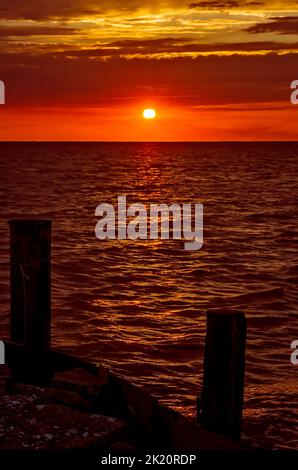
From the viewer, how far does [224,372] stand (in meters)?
7.05

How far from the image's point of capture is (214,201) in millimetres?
50312

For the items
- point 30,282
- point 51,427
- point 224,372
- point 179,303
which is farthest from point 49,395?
point 179,303

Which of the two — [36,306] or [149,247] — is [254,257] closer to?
[149,247]

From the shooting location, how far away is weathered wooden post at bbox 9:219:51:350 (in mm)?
8242

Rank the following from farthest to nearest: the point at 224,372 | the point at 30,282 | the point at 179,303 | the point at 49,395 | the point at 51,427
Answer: the point at 179,303 < the point at 30,282 < the point at 224,372 < the point at 49,395 < the point at 51,427

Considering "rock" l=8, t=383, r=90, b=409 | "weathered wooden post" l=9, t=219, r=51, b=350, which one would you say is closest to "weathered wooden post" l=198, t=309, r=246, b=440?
Result: "rock" l=8, t=383, r=90, b=409

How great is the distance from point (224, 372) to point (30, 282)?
7.98 ft

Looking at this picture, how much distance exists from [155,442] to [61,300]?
10520mm

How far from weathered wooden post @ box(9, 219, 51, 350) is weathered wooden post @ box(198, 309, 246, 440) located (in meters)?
2.08

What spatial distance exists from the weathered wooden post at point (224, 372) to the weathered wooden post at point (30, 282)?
6.83ft

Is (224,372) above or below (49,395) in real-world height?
above

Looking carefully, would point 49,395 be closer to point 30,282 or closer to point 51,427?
point 51,427

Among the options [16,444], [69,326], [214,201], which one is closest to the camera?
[16,444]

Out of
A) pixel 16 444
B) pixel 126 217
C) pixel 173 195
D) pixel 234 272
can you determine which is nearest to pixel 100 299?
pixel 234 272
